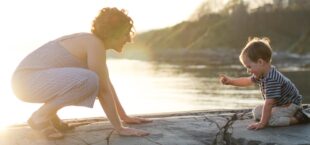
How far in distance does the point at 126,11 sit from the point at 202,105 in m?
23.5

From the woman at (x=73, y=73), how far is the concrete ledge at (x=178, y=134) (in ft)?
0.43

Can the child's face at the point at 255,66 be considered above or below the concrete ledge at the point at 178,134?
above

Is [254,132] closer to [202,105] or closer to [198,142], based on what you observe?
[198,142]

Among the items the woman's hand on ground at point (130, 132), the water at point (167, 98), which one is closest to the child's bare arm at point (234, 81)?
the woman's hand on ground at point (130, 132)

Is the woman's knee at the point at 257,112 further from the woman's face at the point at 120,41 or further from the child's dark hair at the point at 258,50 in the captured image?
the woman's face at the point at 120,41

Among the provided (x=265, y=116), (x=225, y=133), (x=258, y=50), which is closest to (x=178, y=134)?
(x=225, y=133)

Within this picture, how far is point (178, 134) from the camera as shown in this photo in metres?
4.75

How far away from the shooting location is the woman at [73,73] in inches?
177

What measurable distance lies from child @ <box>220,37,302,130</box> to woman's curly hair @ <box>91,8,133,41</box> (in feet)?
3.94

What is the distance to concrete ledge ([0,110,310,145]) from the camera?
4.48 m

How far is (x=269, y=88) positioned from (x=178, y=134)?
0.95 meters

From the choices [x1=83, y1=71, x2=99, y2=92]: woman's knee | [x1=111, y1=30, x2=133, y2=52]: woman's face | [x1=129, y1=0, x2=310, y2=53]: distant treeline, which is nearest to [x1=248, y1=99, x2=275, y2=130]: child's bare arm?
[x1=111, y1=30, x2=133, y2=52]: woman's face

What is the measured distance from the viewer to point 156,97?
3169 cm

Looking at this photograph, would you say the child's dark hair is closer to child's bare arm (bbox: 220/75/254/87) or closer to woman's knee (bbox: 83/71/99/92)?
child's bare arm (bbox: 220/75/254/87)
